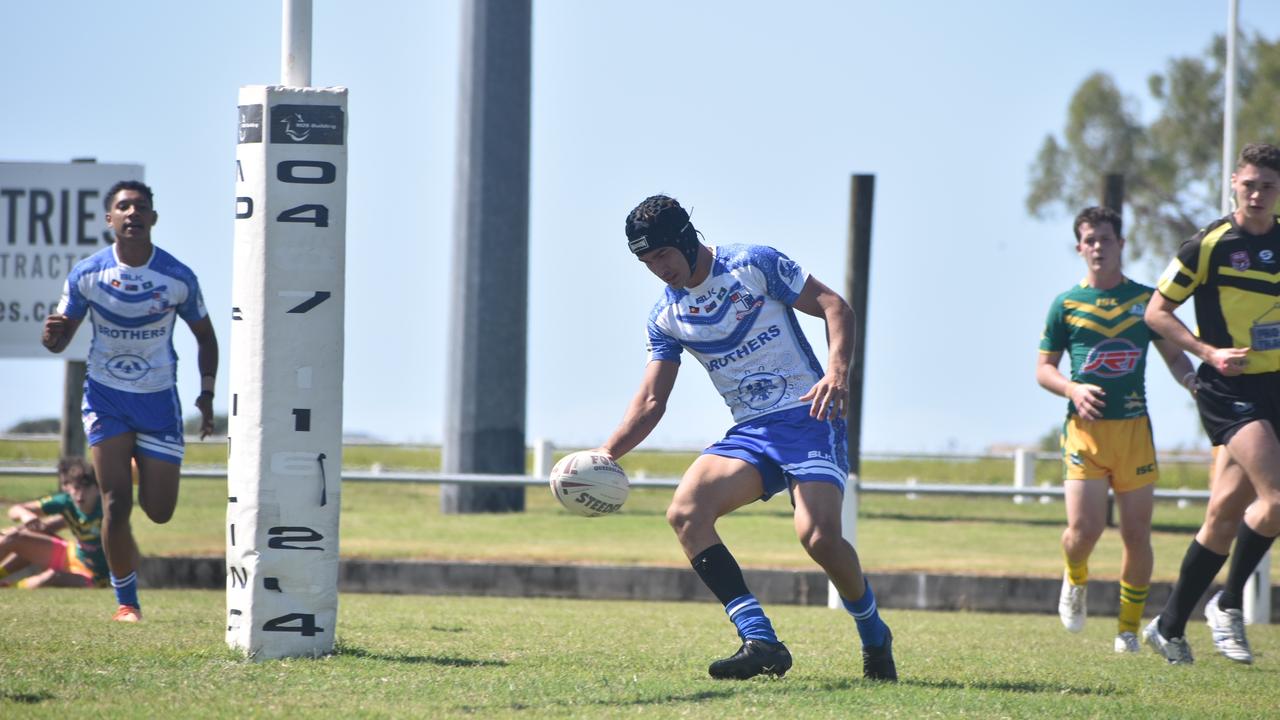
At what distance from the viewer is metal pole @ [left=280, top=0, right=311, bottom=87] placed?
7453 mm

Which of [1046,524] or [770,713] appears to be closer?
[770,713]

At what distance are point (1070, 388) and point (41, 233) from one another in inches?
510

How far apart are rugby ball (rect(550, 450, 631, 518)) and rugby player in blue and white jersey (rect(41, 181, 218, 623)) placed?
325 cm

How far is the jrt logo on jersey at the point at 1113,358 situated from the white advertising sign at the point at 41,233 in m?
11.8

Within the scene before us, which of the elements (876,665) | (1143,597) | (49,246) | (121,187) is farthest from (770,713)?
(49,246)

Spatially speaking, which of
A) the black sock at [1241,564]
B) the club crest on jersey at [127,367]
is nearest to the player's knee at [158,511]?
Result: the club crest on jersey at [127,367]

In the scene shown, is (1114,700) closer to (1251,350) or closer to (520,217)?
(1251,350)

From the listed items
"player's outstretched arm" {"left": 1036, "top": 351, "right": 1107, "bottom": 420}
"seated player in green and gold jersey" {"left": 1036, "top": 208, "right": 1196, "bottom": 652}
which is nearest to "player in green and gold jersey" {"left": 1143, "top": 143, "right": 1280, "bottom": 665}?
"player's outstretched arm" {"left": 1036, "top": 351, "right": 1107, "bottom": 420}

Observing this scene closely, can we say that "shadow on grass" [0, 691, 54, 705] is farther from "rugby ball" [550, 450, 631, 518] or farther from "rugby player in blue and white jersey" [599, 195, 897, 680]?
"rugby player in blue and white jersey" [599, 195, 897, 680]

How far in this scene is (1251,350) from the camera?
8188 mm

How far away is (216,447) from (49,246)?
1491 cm

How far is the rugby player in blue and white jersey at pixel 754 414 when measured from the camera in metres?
6.81

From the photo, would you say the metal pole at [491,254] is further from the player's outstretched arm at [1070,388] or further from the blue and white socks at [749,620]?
the blue and white socks at [749,620]

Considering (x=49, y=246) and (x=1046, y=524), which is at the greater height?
(x=49, y=246)
